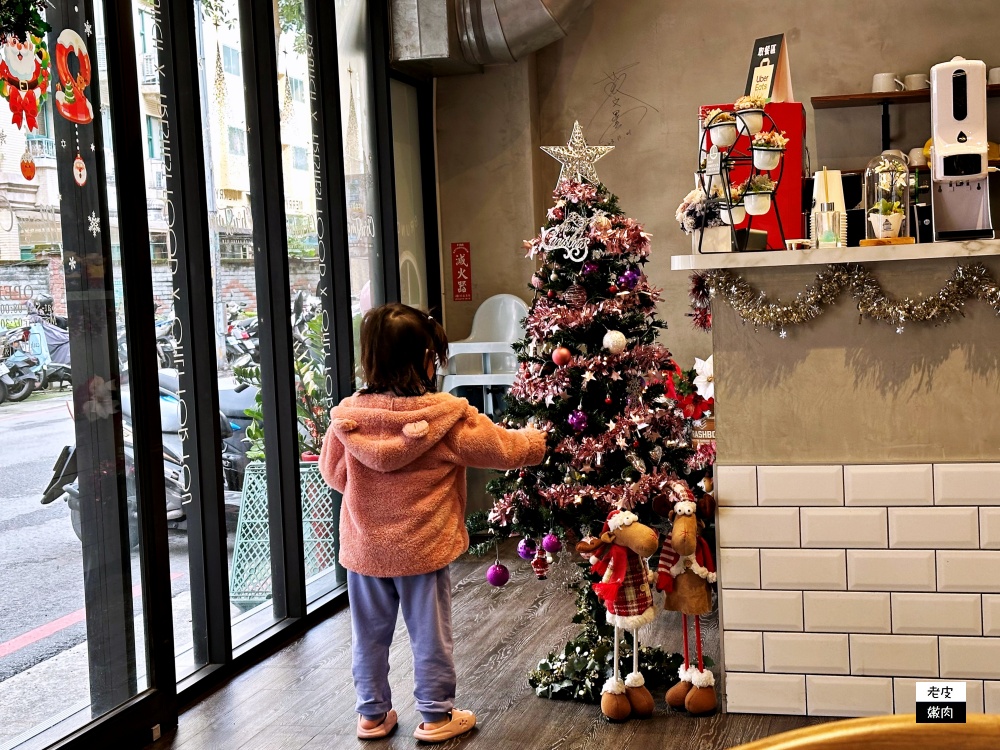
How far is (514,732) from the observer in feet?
9.69

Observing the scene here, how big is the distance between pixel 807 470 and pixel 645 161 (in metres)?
2.92

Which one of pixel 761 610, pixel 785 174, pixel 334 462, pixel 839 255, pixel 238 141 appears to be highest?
pixel 238 141

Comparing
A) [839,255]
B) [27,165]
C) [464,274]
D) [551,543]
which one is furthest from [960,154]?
[464,274]

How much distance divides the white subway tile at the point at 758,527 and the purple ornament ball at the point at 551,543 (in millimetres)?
467

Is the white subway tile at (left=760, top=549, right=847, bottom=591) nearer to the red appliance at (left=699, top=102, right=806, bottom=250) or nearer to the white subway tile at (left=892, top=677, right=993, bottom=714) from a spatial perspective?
the white subway tile at (left=892, top=677, right=993, bottom=714)

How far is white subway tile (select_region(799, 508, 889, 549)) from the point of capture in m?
2.82

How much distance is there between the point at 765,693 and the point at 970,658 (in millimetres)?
537

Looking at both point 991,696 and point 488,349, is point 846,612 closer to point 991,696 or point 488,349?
point 991,696

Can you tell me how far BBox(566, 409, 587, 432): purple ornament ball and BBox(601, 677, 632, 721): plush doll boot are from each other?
2.36 feet

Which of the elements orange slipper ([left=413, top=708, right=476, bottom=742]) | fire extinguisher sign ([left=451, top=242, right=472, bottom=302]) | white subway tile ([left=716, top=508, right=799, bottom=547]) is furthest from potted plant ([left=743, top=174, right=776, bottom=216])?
fire extinguisher sign ([left=451, top=242, right=472, bottom=302])

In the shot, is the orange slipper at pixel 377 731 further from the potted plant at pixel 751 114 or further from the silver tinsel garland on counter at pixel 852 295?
the potted plant at pixel 751 114

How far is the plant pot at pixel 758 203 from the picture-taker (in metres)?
2.77

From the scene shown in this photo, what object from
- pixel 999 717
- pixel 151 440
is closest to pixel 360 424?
→ pixel 151 440

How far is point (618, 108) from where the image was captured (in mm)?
5465
